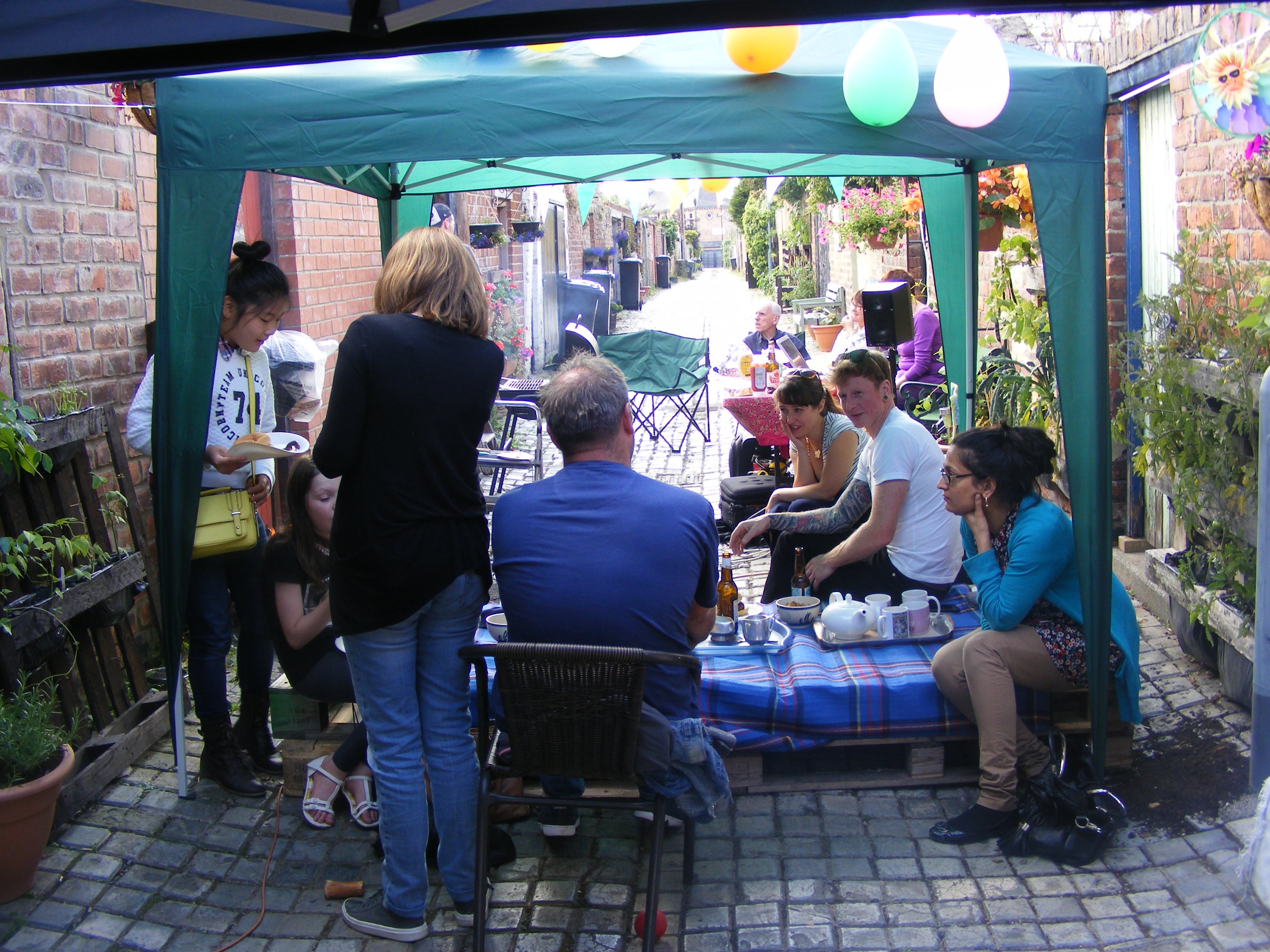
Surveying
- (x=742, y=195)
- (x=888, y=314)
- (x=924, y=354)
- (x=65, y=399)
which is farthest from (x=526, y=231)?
(x=742, y=195)

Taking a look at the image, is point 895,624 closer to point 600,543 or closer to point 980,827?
point 980,827

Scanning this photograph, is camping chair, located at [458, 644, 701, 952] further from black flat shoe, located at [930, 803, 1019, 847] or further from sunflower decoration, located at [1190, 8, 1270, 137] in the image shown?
sunflower decoration, located at [1190, 8, 1270, 137]

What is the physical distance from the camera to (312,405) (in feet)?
14.4

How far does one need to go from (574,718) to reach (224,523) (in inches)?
63.8

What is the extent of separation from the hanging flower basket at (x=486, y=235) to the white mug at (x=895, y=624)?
7998mm

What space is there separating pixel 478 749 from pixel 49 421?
2.03 metres

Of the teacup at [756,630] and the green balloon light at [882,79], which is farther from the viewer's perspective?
the teacup at [756,630]

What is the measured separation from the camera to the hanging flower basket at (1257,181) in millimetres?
3256

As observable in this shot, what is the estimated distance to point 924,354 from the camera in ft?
26.5

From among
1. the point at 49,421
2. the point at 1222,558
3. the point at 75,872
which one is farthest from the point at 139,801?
the point at 1222,558

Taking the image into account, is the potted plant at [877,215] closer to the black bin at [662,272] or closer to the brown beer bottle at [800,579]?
the brown beer bottle at [800,579]

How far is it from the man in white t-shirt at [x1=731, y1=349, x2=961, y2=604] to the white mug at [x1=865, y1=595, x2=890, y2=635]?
0.27m

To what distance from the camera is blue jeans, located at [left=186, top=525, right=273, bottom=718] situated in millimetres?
3477

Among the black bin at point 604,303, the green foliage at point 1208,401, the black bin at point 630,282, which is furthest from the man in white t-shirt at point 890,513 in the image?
the black bin at point 630,282
